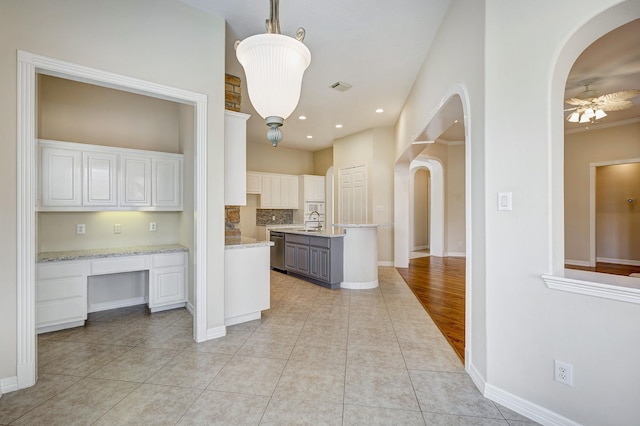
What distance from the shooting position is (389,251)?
260 inches

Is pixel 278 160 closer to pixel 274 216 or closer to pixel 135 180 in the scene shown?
pixel 274 216

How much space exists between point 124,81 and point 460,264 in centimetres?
702

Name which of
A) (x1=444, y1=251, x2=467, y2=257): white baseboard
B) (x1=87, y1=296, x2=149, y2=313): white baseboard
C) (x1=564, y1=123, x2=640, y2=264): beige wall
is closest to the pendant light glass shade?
(x1=87, y1=296, x2=149, y2=313): white baseboard

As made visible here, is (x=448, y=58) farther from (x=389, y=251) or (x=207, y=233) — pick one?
(x=389, y=251)

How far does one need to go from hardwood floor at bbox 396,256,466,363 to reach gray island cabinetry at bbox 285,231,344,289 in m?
1.31

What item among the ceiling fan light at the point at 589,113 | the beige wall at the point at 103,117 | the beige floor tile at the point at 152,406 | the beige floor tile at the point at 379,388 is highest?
the ceiling fan light at the point at 589,113

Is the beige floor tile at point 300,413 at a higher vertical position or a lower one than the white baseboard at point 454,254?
lower

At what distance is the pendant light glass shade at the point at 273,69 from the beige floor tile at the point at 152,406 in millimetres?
1865

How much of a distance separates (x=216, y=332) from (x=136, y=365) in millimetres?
695

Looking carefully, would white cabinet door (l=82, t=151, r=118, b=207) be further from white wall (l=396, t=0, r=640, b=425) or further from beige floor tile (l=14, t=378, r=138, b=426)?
white wall (l=396, t=0, r=640, b=425)

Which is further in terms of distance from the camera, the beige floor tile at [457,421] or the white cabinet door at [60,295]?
the white cabinet door at [60,295]

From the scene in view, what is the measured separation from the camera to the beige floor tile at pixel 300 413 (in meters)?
1.73

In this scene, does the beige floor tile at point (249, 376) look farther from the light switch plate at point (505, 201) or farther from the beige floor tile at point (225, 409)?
the light switch plate at point (505, 201)

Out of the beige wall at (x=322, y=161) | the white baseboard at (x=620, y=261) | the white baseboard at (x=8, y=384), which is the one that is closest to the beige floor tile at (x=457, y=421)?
the white baseboard at (x=8, y=384)
